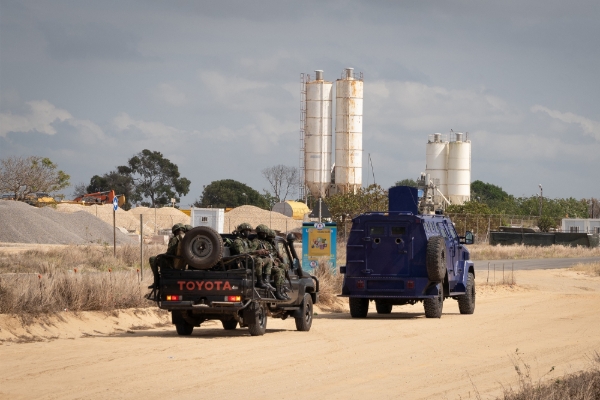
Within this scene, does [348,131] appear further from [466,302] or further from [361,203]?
Answer: [466,302]

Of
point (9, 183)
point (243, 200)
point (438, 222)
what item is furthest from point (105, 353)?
point (243, 200)

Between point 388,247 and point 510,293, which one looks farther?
point 510,293

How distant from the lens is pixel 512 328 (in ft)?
63.3

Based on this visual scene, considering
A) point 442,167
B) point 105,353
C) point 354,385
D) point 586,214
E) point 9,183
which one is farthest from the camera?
point 586,214

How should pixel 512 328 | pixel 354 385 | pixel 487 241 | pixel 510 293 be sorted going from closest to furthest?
pixel 354 385, pixel 512 328, pixel 510 293, pixel 487 241

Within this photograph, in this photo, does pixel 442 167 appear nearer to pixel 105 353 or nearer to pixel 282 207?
pixel 282 207

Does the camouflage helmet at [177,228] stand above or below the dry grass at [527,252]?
above

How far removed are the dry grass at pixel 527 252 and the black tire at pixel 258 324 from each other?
42.6 meters

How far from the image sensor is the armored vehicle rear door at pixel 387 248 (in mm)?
21547

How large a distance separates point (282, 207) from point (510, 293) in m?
68.2

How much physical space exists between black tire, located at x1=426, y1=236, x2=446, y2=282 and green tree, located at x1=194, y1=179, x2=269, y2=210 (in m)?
115

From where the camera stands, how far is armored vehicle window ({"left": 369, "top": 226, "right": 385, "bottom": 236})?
21.8 metres

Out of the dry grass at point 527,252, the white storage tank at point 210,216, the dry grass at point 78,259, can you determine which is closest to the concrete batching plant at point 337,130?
the dry grass at point 527,252

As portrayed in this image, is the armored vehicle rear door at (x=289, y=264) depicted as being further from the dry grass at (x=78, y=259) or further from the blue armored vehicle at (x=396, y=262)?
the dry grass at (x=78, y=259)
